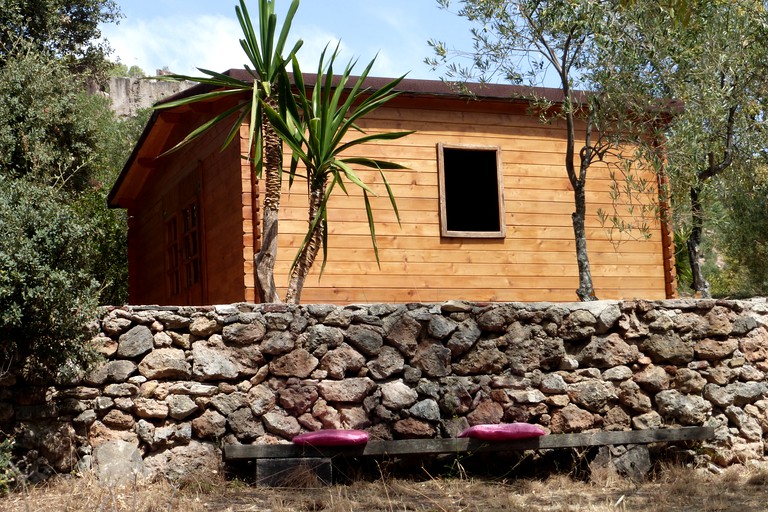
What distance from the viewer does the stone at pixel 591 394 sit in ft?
26.8

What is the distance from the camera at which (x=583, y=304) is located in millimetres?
8375

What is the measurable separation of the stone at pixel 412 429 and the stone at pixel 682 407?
2.15 metres

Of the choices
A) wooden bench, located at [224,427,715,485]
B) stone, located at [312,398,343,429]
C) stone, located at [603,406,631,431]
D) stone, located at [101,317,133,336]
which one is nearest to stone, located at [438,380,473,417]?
wooden bench, located at [224,427,715,485]

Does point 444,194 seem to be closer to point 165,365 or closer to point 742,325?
point 742,325

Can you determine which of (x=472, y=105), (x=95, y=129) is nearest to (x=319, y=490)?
(x=472, y=105)

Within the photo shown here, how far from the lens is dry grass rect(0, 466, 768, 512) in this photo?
6.44 m

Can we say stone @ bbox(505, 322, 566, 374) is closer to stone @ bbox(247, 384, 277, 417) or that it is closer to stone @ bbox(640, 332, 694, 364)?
stone @ bbox(640, 332, 694, 364)

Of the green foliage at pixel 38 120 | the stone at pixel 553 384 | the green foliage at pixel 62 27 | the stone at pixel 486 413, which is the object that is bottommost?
the stone at pixel 486 413

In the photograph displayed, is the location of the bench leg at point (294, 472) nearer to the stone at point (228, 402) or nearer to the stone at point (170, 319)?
the stone at point (228, 402)

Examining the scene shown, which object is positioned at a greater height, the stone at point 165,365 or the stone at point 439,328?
the stone at point 439,328

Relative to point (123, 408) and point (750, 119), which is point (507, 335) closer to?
point (123, 408)

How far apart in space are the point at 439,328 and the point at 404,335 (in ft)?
1.02

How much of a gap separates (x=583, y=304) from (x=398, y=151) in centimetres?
326

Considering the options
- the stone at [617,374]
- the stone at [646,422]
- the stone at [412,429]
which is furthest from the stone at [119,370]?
the stone at [646,422]
